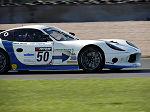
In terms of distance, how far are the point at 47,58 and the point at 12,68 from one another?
1.04m

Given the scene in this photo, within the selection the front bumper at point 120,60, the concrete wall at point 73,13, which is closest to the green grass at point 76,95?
the front bumper at point 120,60

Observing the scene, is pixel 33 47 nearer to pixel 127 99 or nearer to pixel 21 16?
pixel 127 99

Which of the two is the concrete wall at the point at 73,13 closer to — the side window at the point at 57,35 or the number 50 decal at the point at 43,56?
the side window at the point at 57,35

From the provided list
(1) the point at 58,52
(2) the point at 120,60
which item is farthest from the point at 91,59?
(1) the point at 58,52

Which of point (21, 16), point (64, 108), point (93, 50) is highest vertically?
point (21, 16)

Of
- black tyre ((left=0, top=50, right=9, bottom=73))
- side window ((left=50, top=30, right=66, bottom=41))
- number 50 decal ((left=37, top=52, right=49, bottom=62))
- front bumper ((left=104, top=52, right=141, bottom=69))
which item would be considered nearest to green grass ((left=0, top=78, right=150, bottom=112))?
front bumper ((left=104, top=52, right=141, bottom=69))

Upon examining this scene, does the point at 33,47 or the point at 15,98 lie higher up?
the point at 33,47

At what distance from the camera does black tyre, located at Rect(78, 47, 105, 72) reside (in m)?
10.6

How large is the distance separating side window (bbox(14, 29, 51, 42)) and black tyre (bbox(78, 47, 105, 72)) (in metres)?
1.12

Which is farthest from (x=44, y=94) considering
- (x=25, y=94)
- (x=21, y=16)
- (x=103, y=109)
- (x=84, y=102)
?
(x=21, y=16)

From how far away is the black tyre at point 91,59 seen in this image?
418 inches

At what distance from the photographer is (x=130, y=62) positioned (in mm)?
10625

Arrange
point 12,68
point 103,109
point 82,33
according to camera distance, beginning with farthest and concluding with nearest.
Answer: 1. point 82,33
2. point 12,68
3. point 103,109

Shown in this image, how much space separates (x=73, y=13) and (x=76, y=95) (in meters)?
13.2
